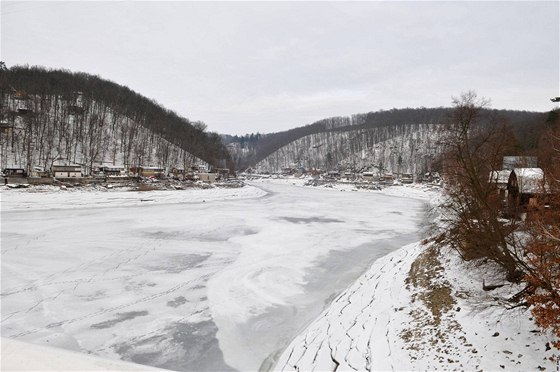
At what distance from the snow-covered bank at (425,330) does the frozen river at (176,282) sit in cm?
109

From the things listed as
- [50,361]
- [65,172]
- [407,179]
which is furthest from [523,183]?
[407,179]

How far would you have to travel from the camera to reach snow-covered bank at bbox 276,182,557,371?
7.12 m

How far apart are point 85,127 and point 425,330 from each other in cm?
10830

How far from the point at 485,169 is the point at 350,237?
9.85 meters

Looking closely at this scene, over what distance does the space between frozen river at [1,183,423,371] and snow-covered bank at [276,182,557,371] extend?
43.0 inches

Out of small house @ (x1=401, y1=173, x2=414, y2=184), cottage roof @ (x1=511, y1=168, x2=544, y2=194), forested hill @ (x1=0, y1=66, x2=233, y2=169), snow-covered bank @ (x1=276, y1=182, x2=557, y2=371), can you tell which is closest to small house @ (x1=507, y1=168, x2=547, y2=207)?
cottage roof @ (x1=511, y1=168, x2=544, y2=194)

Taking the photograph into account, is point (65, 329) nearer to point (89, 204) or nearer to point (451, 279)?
point (451, 279)

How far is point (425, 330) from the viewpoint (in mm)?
8828

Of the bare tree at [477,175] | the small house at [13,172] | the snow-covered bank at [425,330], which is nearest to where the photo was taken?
the snow-covered bank at [425,330]

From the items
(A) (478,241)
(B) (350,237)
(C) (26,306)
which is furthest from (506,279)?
(C) (26,306)

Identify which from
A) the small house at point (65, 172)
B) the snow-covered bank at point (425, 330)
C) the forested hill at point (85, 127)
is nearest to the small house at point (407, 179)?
the forested hill at point (85, 127)

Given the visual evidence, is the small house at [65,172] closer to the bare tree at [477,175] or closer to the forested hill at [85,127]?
the forested hill at [85,127]

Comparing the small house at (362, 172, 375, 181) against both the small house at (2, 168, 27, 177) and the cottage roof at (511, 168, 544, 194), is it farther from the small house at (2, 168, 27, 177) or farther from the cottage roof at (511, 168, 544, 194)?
the cottage roof at (511, 168, 544, 194)

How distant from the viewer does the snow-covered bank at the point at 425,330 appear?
7117 mm
